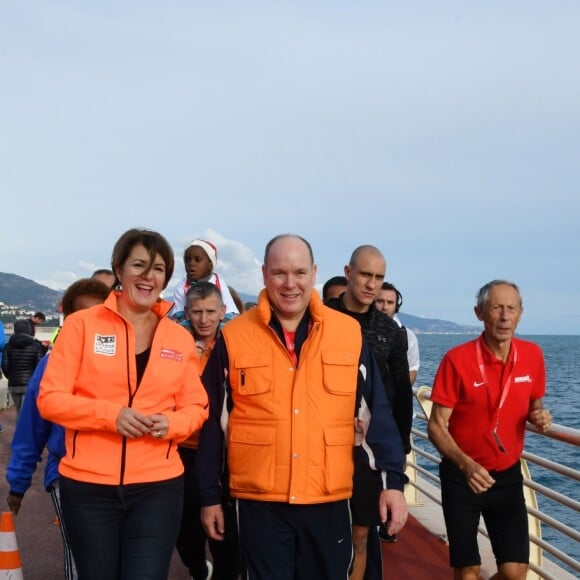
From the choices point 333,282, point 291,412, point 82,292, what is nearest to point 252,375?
point 291,412

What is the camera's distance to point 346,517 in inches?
139

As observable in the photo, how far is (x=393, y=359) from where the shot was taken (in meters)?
4.62

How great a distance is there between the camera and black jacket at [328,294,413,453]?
Result: 15.0ft

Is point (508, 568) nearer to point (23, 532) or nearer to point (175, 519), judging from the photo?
point (175, 519)

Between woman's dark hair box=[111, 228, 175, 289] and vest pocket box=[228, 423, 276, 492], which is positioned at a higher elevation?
woman's dark hair box=[111, 228, 175, 289]

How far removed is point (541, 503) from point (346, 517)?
17.0 metres

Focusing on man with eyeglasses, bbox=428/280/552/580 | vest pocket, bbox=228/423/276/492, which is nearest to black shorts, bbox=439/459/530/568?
man with eyeglasses, bbox=428/280/552/580

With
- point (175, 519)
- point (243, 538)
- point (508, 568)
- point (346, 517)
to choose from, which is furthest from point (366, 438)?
point (508, 568)

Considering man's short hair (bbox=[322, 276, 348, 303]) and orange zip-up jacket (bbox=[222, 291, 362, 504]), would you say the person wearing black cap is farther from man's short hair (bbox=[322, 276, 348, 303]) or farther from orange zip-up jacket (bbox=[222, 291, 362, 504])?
orange zip-up jacket (bbox=[222, 291, 362, 504])

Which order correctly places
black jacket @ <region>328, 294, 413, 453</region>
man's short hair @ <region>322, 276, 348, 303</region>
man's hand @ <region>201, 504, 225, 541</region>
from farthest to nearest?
man's short hair @ <region>322, 276, 348, 303</region> < black jacket @ <region>328, 294, 413, 453</region> < man's hand @ <region>201, 504, 225, 541</region>

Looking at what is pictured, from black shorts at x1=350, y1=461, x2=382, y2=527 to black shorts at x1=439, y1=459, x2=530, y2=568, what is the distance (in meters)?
0.43

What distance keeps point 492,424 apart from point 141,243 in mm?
2197

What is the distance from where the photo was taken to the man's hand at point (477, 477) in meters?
3.94

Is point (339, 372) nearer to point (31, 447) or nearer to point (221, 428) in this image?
point (221, 428)
